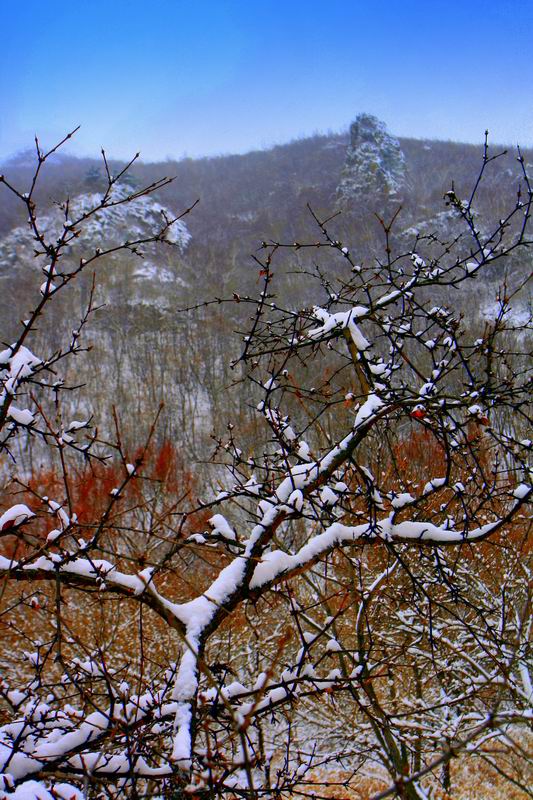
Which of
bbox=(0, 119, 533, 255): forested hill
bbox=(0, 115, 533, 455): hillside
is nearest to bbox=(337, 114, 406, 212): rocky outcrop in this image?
bbox=(0, 115, 533, 455): hillside

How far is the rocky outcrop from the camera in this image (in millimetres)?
41312

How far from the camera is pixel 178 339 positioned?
26328 millimetres

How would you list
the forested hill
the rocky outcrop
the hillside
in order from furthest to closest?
the rocky outcrop
the forested hill
the hillside

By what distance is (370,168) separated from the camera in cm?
4369

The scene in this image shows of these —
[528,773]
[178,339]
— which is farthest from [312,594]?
[178,339]

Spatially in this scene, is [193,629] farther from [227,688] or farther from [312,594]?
[312,594]

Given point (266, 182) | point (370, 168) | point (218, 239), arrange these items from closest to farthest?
1. point (218, 239)
2. point (370, 168)
3. point (266, 182)

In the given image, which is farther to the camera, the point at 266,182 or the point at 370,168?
the point at 266,182

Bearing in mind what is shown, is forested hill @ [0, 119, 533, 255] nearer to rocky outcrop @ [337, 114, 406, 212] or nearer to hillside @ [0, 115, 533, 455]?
hillside @ [0, 115, 533, 455]

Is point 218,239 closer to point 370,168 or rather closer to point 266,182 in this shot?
point 370,168

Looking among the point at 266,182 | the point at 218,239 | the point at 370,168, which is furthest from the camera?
the point at 266,182

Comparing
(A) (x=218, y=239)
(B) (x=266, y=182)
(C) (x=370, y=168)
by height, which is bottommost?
(A) (x=218, y=239)

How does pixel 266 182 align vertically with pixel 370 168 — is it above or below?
above

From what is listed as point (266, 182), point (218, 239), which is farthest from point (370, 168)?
point (218, 239)
